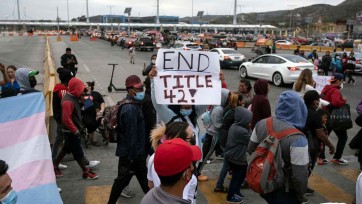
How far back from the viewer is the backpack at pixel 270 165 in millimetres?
3539

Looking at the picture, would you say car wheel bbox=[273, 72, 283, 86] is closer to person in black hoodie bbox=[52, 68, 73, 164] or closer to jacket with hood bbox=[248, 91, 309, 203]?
person in black hoodie bbox=[52, 68, 73, 164]

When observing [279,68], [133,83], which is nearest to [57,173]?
[133,83]

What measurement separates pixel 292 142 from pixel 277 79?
14.3 metres

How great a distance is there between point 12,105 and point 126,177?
5.15 ft

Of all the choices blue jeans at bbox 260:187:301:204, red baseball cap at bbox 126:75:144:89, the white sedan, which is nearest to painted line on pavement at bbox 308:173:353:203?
blue jeans at bbox 260:187:301:204

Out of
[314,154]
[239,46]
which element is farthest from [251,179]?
[239,46]

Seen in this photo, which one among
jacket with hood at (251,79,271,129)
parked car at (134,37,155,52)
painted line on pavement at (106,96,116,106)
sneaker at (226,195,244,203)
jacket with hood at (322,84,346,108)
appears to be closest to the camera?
sneaker at (226,195,244,203)

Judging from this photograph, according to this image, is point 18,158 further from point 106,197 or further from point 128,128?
point 106,197

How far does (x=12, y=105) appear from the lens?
14.1 ft

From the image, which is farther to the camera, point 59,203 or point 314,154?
point 314,154

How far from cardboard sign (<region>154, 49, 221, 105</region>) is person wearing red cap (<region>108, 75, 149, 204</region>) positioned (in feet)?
1.00

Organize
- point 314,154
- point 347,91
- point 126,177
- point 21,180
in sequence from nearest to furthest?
point 21,180 < point 126,177 < point 314,154 < point 347,91

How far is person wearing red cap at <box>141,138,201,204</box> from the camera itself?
2227 millimetres

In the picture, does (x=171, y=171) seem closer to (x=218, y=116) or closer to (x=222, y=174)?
(x=222, y=174)
